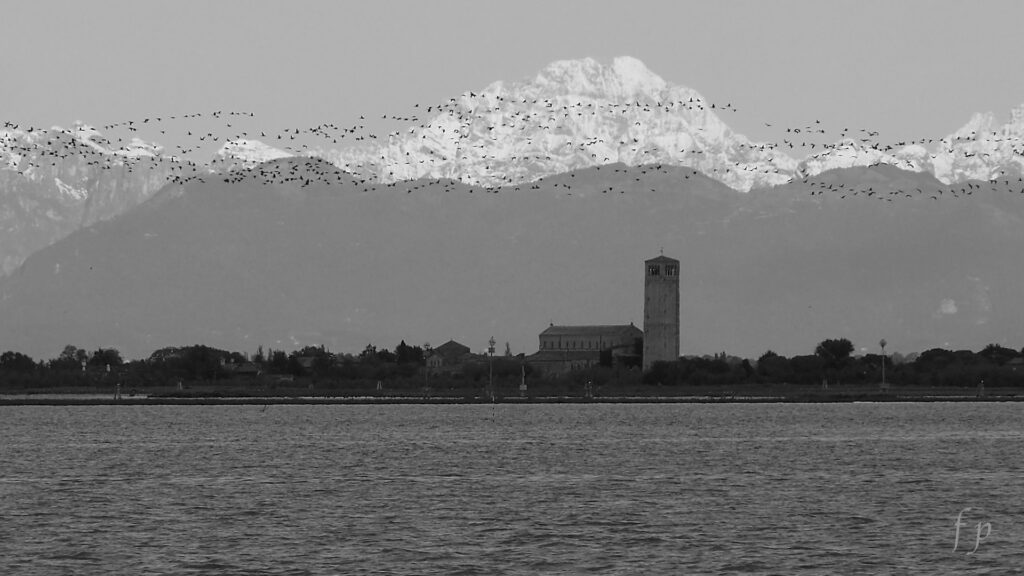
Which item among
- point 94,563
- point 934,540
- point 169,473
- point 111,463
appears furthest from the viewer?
point 111,463

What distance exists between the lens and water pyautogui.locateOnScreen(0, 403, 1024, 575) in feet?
221

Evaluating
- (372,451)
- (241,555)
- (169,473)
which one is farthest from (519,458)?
(241,555)

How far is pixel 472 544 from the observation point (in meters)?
71.4

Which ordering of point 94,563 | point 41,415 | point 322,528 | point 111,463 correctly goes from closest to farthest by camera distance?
1. point 94,563
2. point 322,528
3. point 111,463
4. point 41,415

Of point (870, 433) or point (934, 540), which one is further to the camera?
point (870, 433)

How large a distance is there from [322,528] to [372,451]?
4759cm

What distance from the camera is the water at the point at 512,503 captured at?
67.2 meters

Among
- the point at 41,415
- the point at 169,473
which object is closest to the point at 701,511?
the point at 169,473

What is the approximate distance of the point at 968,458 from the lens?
113812mm

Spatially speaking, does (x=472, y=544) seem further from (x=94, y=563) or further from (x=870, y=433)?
(x=870, y=433)

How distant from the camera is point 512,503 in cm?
8512

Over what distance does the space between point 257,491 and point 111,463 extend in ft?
75.4

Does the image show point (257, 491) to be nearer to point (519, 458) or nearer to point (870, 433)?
point (519, 458)

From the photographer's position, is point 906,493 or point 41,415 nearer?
point 906,493
